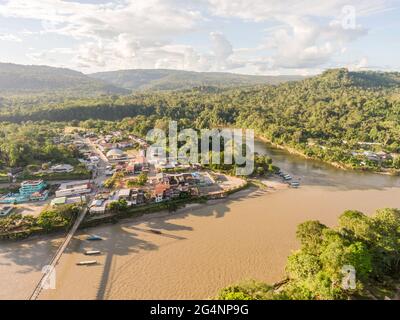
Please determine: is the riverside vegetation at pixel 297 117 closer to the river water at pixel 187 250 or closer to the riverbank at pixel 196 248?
the river water at pixel 187 250

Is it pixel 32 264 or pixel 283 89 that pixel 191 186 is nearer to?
pixel 32 264

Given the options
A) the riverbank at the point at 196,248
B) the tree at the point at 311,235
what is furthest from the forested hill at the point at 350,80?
the tree at the point at 311,235

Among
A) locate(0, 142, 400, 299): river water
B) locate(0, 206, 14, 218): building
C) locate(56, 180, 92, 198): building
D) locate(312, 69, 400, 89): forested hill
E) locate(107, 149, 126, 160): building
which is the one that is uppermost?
locate(312, 69, 400, 89): forested hill

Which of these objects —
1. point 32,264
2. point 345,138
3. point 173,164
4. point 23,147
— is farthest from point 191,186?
point 345,138

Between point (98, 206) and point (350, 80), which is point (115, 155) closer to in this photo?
point (98, 206)

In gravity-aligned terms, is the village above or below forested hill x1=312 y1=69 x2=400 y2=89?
below

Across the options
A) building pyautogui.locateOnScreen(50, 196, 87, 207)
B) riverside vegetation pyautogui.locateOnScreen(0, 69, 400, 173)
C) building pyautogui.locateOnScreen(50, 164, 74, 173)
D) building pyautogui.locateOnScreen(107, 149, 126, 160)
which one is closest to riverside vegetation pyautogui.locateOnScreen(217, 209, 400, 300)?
building pyautogui.locateOnScreen(50, 196, 87, 207)

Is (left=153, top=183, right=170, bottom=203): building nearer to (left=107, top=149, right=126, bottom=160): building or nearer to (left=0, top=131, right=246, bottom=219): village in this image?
(left=0, top=131, right=246, bottom=219): village
